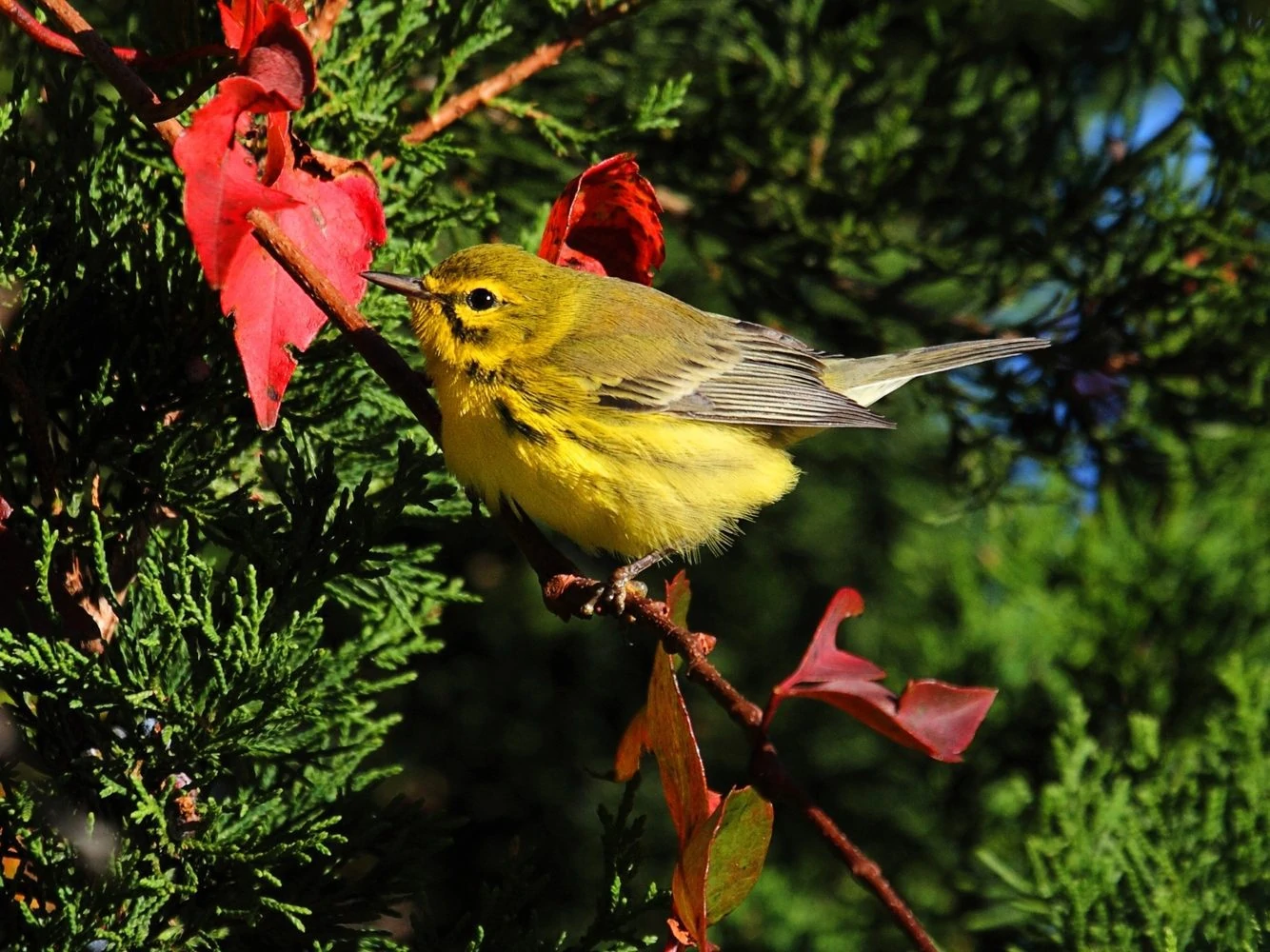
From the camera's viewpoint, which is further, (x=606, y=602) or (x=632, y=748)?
(x=606, y=602)

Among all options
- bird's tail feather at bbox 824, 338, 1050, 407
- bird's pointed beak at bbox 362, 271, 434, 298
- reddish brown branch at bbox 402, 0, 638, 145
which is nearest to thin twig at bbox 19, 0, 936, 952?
bird's pointed beak at bbox 362, 271, 434, 298

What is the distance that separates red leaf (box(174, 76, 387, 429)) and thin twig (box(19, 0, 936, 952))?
4 centimetres

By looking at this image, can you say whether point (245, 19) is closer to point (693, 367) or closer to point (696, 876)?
point (696, 876)

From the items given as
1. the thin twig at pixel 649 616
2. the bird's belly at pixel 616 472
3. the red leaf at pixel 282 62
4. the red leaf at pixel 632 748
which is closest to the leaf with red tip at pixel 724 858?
the thin twig at pixel 649 616

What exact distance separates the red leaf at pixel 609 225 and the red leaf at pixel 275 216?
33cm

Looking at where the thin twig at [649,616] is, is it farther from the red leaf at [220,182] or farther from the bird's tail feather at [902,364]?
the bird's tail feather at [902,364]

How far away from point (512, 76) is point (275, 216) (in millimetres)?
984

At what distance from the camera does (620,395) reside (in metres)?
2.81

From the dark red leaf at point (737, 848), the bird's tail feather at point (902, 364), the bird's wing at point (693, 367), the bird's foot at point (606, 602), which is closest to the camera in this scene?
the dark red leaf at point (737, 848)

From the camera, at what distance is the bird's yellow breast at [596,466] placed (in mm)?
2393

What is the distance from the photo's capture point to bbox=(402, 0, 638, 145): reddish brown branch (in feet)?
8.00

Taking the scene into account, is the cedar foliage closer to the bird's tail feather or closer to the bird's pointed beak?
the bird's pointed beak

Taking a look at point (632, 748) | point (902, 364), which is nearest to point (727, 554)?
point (902, 364)

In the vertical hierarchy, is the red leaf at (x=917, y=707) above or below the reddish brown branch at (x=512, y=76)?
below
